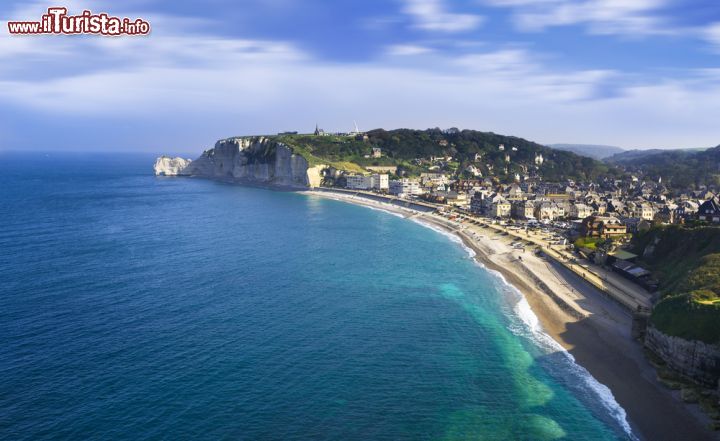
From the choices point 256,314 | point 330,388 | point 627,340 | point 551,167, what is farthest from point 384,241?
point 551,167

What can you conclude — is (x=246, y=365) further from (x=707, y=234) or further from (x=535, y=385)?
(x=707, y=234)

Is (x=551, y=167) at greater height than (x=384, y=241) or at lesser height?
greater

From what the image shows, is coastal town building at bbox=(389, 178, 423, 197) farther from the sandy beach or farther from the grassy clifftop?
the grassy clifftop

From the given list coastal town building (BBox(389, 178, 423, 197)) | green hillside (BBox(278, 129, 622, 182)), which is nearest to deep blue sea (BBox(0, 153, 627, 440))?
coastal town building (BBox(389, 178, 423, 197))

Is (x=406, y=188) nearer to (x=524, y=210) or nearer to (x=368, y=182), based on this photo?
(x=368, y=182)

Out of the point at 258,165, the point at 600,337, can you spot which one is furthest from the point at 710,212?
the point at 258,165
